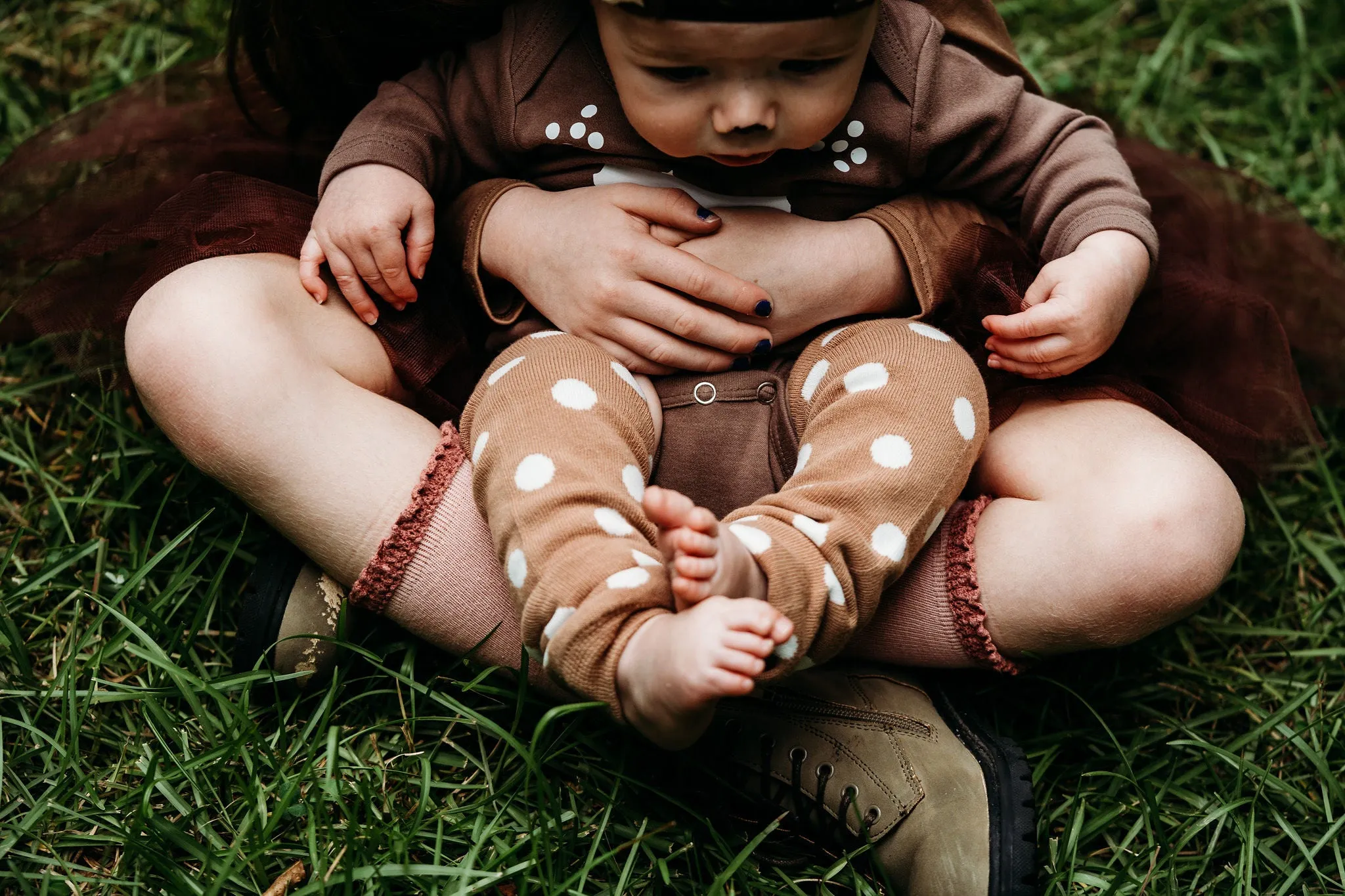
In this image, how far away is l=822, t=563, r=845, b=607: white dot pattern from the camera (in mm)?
927

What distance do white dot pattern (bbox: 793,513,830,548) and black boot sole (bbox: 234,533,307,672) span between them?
51cm

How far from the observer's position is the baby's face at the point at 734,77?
3.15 ft

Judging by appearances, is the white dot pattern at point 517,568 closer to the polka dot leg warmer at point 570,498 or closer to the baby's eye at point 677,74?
the polka dot leg warmer at point 570,498

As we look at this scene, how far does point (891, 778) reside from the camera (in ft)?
3.45

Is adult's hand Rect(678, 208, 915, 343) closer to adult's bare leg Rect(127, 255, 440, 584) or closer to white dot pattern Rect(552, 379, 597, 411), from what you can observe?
white dot pattern Rect(552, 379, 597, 411)

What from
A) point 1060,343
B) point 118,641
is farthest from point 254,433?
point 1060,343

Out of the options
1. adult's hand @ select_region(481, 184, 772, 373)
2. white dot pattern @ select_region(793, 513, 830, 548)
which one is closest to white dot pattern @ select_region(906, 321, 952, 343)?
adult's hand @ select_region(481, 184, 772, 373)

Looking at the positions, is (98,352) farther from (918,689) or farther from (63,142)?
(918,689)

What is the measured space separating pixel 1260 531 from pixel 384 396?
3.35 feet

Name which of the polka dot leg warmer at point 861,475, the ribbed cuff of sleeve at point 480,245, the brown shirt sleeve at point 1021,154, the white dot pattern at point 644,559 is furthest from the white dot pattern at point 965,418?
the ribbed cuff of sleeve at point 480,245

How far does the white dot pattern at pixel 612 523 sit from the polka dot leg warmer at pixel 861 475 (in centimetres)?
9

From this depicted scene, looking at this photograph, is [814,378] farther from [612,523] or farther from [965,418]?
[612,523]

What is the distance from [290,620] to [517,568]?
0.98 feet

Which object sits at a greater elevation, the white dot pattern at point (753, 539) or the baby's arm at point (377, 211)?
the baby's arm at point (377, 211)
